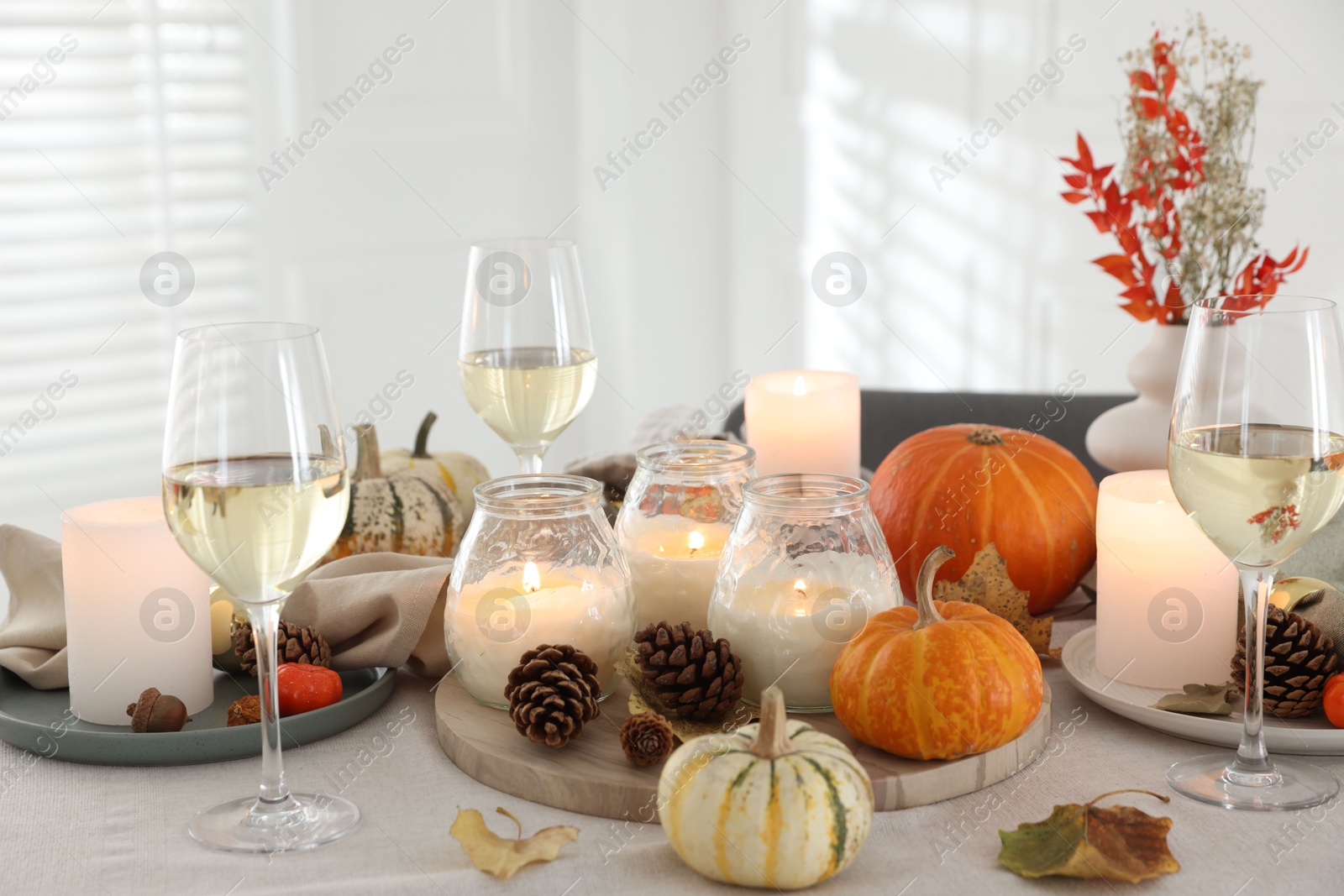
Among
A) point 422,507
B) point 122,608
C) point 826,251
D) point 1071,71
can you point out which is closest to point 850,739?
point 122,608

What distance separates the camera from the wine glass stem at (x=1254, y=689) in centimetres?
89

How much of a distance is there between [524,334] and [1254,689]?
28.8 inches

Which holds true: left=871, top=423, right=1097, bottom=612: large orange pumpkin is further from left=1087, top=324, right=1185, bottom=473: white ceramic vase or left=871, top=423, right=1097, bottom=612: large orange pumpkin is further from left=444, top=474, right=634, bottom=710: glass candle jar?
left=444, top=474, right=634, bottom=710: glass candle jar

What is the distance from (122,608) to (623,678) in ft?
1.36

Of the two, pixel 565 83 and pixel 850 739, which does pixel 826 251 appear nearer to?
pixel 565 83

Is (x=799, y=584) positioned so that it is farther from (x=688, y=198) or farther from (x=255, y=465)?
(x=688, y=198)

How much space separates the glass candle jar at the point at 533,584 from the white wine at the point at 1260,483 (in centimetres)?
45

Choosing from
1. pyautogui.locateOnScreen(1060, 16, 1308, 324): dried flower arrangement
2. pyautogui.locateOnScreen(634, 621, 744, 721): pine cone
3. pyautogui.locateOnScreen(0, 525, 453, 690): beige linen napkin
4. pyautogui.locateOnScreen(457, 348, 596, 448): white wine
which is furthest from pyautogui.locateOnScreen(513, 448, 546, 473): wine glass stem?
pyautogui.locateOnScreen(1060, 16, 1308, 324): dried flower arrangement

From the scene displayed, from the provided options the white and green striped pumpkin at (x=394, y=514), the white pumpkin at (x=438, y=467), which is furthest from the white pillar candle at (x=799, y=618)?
the white pumpkin at (x=438, y=467)

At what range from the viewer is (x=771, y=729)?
0.78 m

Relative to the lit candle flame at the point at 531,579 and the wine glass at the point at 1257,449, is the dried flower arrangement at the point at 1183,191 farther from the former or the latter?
the lit candle flame at the point at 531,579

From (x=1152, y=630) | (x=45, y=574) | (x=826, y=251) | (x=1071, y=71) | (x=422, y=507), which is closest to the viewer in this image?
(x=1152, y=630)

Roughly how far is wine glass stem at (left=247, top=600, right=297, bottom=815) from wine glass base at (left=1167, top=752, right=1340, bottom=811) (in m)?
0.64

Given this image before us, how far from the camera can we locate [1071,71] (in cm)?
321
